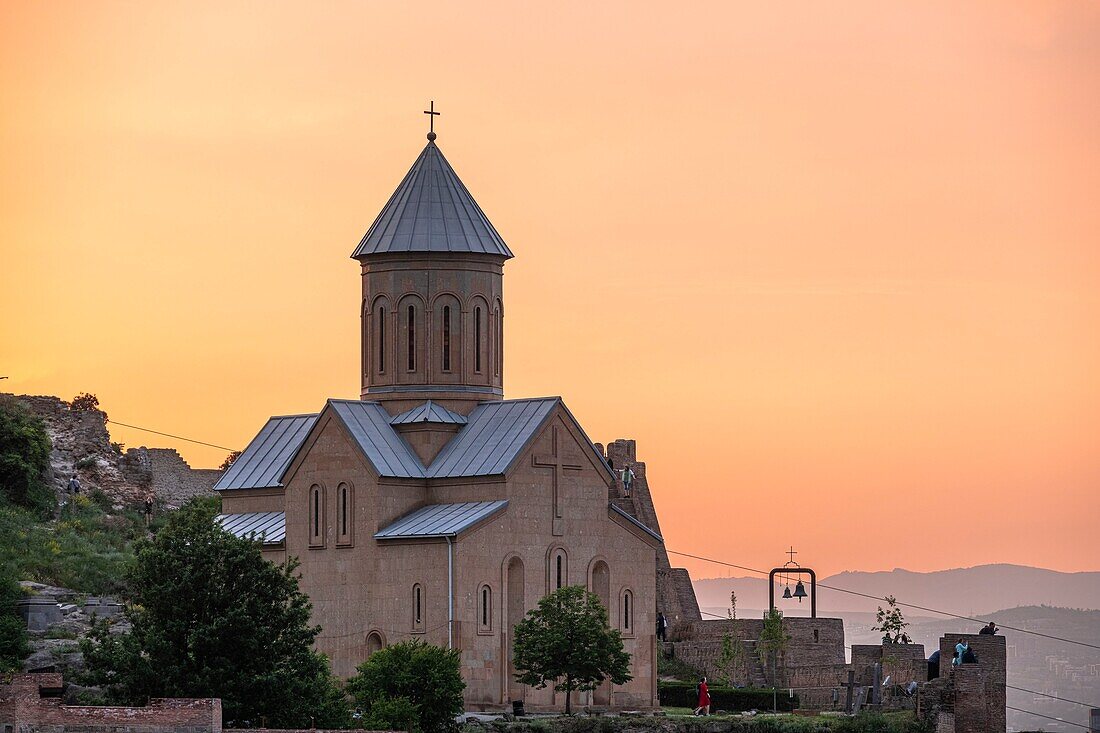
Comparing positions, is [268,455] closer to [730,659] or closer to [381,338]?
[381,338]

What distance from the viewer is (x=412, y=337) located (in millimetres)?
53250

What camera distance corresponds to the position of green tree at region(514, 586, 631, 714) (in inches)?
1875

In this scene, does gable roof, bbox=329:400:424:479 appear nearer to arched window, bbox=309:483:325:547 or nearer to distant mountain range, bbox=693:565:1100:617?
arched window, bbox=309:483:325:547

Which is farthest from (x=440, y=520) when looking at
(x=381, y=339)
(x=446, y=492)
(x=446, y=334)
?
(x=381, y=339)

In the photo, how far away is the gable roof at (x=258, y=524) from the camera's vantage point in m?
53.4

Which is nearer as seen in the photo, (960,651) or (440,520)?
(440,520)

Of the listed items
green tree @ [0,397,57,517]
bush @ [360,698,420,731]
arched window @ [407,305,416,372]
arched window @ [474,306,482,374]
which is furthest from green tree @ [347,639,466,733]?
green tree @ [0,397,57,517]

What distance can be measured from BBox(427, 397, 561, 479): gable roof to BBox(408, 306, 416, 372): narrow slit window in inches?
69.6

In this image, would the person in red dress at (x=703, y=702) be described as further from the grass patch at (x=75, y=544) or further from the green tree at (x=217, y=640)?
the grass patch at (x=75, y=544)

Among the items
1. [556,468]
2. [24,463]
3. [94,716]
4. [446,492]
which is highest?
[24,463]

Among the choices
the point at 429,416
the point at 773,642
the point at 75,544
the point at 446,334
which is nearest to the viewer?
the point at 429,416

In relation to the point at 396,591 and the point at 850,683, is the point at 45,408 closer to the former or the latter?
the point at 396,591

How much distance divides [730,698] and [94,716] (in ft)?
66.8

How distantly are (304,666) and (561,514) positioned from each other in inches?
418
